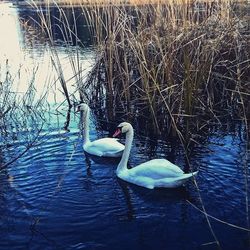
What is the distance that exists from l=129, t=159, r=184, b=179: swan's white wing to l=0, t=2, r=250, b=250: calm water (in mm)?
223

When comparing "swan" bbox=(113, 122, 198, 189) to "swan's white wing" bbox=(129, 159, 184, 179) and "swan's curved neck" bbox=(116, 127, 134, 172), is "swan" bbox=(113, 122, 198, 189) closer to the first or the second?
"swan's white wing" bbox=(129, 159, 184, 179)

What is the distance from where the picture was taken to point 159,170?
580cm

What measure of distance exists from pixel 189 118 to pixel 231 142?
821mm

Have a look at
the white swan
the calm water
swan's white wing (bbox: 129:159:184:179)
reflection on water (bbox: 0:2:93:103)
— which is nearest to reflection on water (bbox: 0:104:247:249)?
the calm water

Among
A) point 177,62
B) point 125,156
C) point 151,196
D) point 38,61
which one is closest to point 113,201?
point 151,196

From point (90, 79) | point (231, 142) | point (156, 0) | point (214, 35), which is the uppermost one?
point (156, 0)

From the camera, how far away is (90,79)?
9867 mm

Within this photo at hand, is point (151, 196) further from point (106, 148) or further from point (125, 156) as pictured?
point (106, 148)

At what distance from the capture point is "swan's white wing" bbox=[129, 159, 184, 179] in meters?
5.73

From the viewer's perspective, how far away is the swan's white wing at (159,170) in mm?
5734

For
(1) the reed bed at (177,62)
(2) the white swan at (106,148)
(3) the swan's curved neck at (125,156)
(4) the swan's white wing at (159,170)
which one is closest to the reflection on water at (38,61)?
(1) the reed bed at (177,62)

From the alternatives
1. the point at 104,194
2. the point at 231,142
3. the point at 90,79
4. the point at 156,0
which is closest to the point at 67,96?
the point at 90,79

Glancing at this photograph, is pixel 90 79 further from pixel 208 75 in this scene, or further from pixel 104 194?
pixel 104 194

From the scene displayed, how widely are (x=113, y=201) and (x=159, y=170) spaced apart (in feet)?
2.36
